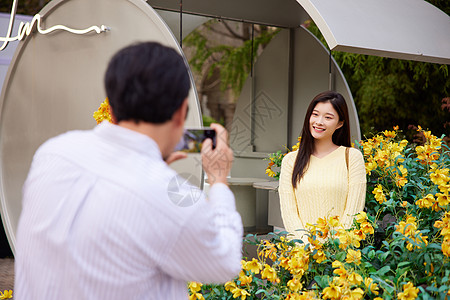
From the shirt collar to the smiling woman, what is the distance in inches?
69.6

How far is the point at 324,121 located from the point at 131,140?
192 cm

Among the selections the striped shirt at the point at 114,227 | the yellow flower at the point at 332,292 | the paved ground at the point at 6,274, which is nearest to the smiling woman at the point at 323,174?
the yellow flower at the point at 332,292

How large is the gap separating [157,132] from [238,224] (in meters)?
0.31

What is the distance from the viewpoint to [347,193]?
2867 millimetres

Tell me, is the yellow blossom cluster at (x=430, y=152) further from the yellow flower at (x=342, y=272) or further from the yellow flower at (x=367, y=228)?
the yellow flower at (x=342, y=272)

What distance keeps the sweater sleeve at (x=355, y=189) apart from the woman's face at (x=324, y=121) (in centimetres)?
21

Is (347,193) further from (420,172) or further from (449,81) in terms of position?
(449,81)

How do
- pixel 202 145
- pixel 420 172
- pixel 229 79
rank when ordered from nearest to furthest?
pixel 202 145, pixel 420 172, pixel 229 79

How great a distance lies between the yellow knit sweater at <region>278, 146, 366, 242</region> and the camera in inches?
111

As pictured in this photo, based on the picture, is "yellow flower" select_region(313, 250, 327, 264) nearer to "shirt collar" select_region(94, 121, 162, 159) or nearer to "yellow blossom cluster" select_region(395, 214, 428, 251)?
"yellow blossom cluster" select_region(395, 214, 428, 251)

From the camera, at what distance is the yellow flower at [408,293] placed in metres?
1.84

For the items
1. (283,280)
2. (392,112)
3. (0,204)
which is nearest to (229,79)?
(392,112)

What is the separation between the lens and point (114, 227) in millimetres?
1140

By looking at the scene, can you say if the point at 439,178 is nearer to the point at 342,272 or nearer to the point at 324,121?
the point at 324,121
